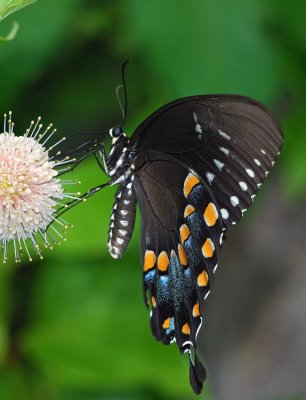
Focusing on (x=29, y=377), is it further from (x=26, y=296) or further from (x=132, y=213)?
(x=132, y=213)

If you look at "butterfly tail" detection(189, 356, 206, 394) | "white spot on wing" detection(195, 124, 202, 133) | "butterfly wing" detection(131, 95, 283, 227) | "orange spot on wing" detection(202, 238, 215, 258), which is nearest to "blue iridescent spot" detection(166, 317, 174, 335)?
"butterfly tail" detection(189, 356, 206, 394)

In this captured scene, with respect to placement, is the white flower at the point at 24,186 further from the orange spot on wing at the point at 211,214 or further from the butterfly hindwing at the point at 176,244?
the orange spot on wing at the point at 211,214

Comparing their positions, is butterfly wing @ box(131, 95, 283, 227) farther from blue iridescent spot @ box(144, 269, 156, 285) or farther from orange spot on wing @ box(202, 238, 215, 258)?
blue iridescent spot @ box(144, 269, 156, 285)

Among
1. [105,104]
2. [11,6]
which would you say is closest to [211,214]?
[11,6]

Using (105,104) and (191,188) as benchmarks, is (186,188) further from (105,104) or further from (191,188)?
(105,104)

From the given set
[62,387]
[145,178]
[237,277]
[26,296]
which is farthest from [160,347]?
[237,277]

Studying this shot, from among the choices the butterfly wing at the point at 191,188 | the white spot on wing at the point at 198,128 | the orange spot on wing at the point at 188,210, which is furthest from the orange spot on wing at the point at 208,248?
the white spot on wing at the point at 198,128
